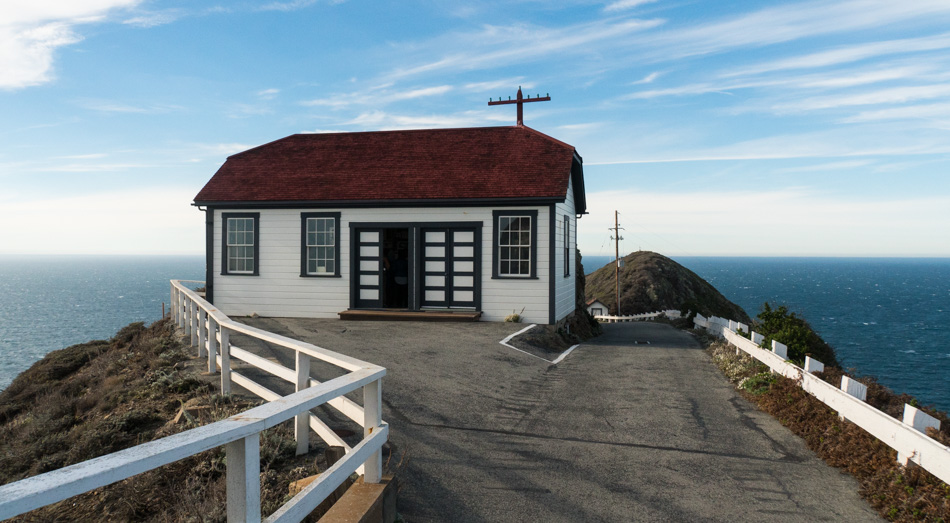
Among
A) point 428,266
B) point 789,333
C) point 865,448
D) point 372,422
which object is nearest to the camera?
point 372,422

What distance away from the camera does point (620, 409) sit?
8.77 meters

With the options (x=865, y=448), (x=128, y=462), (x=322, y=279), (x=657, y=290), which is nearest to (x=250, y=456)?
(x=128, y=462)

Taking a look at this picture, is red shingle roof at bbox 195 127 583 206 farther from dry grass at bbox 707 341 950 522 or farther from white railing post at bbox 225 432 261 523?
white railing post at bbox 225 432 261 523

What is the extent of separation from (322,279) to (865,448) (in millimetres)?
15198

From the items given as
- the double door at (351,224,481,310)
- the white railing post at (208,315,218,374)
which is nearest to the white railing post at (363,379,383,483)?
the white railing post at (208,315,218,374)

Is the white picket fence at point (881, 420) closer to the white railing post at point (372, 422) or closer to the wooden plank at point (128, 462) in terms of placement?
the white railing post at point (372, 422)

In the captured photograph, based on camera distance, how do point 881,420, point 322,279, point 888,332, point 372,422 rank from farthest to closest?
point 888,332 → point 322,279 → point 881,420 → point 372,422

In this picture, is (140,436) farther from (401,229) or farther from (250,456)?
A: (401,229)

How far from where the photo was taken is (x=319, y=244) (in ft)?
62.1

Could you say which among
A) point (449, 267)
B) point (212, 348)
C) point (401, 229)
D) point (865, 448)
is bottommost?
point (865, 448)

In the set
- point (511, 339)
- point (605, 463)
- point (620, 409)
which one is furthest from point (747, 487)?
point (511, 339)

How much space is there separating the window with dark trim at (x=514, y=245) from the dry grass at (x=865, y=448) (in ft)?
26.0

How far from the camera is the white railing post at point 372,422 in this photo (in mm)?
4613

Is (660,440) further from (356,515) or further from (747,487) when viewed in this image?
(356,515)
